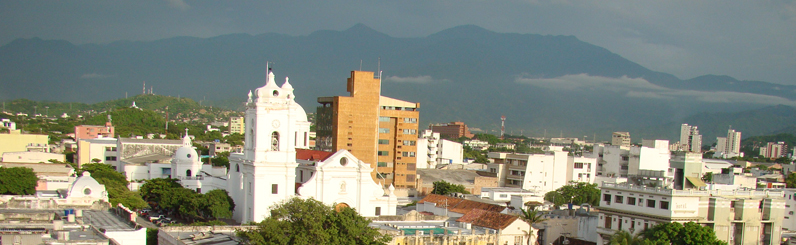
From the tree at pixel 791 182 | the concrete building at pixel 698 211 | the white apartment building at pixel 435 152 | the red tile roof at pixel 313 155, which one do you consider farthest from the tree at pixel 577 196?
the white apartment building at pixel 435 152

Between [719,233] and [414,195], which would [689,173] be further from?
[414,195]

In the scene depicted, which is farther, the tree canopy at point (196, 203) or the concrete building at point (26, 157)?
the concrete building at point (26, 157)

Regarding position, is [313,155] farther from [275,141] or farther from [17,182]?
[17,182]

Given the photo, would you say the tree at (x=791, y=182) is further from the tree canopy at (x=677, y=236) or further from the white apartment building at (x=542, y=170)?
the tree canopy at (x=677, y=236)

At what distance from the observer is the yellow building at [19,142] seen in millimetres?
97875

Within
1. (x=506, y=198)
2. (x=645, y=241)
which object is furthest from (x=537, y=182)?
(x=645, y=241)

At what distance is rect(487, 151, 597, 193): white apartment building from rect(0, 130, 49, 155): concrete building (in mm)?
59719

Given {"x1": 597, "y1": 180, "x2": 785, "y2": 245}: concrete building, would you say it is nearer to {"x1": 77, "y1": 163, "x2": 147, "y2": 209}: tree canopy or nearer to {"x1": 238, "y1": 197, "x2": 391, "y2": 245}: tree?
{"x1": 238, "y1": 197, "x2": 391, "y2": 245}: tree

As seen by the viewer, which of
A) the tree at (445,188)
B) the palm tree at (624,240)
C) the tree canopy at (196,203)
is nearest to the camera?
the palm tree at (624,240)

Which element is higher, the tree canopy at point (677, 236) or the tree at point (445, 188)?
the tree canopy at point (677, 236)

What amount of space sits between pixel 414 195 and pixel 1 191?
41489mm

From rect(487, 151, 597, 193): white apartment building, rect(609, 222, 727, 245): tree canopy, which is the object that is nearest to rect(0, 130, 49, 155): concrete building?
rect(487, 151, 597, 193): white apartment building

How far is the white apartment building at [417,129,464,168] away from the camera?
115250mm

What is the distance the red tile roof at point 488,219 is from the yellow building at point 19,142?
6982cm
